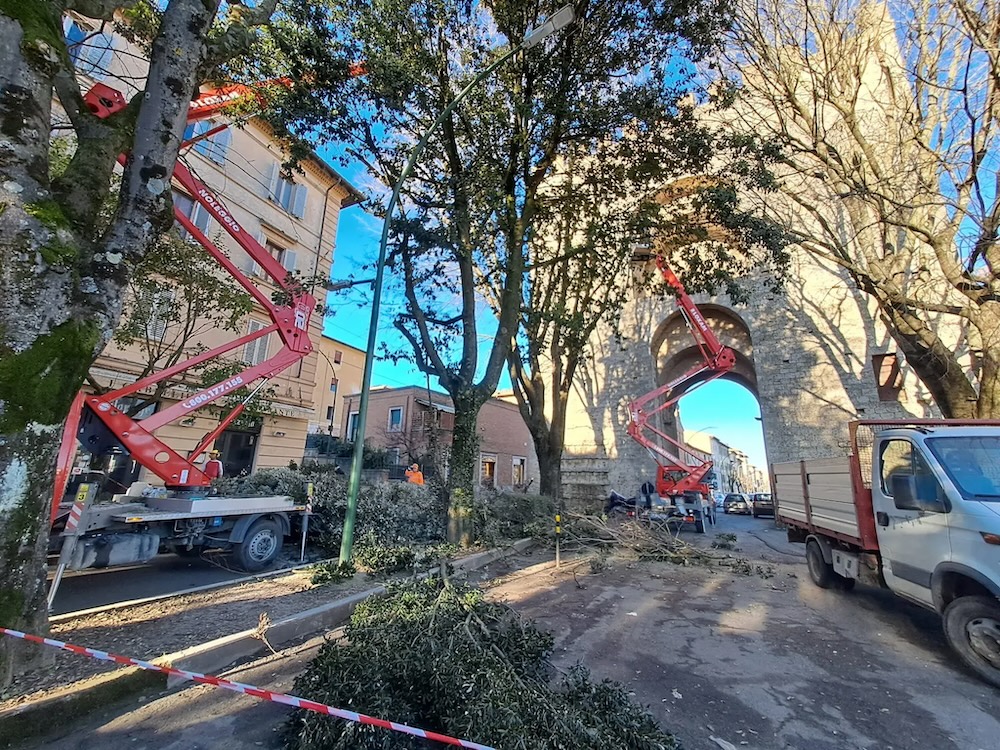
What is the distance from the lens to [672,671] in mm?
4133

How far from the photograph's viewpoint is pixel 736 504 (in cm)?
2652

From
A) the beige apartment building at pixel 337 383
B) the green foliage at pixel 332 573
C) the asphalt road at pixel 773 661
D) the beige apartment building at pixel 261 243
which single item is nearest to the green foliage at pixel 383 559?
the green foliage at pixel 332 573

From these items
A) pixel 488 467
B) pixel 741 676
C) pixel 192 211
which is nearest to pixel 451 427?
pixel 488 467

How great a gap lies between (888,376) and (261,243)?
25073 mm

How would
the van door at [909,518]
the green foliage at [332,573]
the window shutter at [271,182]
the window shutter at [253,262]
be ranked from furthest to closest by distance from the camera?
the window shutter at [271,182], the window shutter at [253,262], the green foliage at [332,573], the van door at [909,518]

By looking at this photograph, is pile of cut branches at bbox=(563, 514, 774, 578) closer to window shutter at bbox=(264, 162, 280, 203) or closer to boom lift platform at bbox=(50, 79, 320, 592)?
boom lift platform at bbox=(50, 79, 320, 592)

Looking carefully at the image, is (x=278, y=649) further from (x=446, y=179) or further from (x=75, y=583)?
(x=446, y=179)

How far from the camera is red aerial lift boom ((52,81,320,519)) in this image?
5.50 m

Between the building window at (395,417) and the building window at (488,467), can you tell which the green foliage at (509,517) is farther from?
the building window at (488,467)

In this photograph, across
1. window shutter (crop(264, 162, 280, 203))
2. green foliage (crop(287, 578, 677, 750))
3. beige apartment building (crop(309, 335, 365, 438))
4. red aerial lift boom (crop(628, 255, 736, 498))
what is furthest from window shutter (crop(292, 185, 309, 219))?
green foliage (crop(287, 578, 677, 750))

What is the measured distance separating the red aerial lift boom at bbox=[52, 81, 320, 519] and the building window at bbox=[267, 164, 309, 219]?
9872 mm

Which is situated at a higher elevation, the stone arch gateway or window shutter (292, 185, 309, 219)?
window shutter (292, 185, 309, 219)

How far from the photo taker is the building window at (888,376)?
55.2ft

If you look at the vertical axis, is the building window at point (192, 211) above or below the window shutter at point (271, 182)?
below
